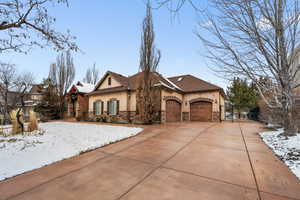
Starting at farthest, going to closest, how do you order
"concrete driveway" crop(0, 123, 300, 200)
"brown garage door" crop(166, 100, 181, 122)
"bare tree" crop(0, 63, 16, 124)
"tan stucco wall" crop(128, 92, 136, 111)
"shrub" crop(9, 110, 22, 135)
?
"bare tree" crop(0, 63, 16, 124) < "brown garage door" crop(166, 100, 181, 122) < "tan stucco wall" crop(128, 92, 136, 111) < "shrub" crop(9, 110, 22, 135) < "concrete driveway" crop(0, 123, 300, 200)

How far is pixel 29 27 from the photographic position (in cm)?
406

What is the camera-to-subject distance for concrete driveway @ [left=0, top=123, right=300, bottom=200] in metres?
2.18

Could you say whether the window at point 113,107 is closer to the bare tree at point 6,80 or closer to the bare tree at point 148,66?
the bare tree at point 148,66

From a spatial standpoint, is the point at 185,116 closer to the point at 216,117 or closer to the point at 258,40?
the point at 216,117

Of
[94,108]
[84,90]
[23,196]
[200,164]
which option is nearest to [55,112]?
[84,90]

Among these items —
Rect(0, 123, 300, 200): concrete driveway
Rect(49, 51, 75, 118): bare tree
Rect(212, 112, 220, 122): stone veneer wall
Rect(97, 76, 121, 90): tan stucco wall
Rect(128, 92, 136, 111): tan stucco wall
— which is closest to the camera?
Rect(0, 123, 300, 200): concrete driveway

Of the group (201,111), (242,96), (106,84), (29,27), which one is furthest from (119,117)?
(242,96)

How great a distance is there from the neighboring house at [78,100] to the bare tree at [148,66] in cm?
891

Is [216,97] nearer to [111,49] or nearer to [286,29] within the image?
[286,29]

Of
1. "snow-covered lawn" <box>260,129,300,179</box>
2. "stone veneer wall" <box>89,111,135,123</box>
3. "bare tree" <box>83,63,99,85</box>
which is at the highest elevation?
"bare tree" <box>83,63,99,85</box>

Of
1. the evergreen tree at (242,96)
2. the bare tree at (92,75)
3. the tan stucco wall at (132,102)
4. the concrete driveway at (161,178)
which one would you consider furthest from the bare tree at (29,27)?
the bare tree at (92,75)

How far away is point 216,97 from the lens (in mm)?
12719

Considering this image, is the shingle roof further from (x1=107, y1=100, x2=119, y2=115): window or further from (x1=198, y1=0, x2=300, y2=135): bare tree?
(x1=198, y1=0, x2=300, y2=135): bare tree

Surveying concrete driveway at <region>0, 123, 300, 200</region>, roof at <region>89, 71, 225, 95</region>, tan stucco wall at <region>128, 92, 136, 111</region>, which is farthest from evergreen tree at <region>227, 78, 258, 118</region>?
concrete driveway at <region>0, 123, 300, 200</region>
